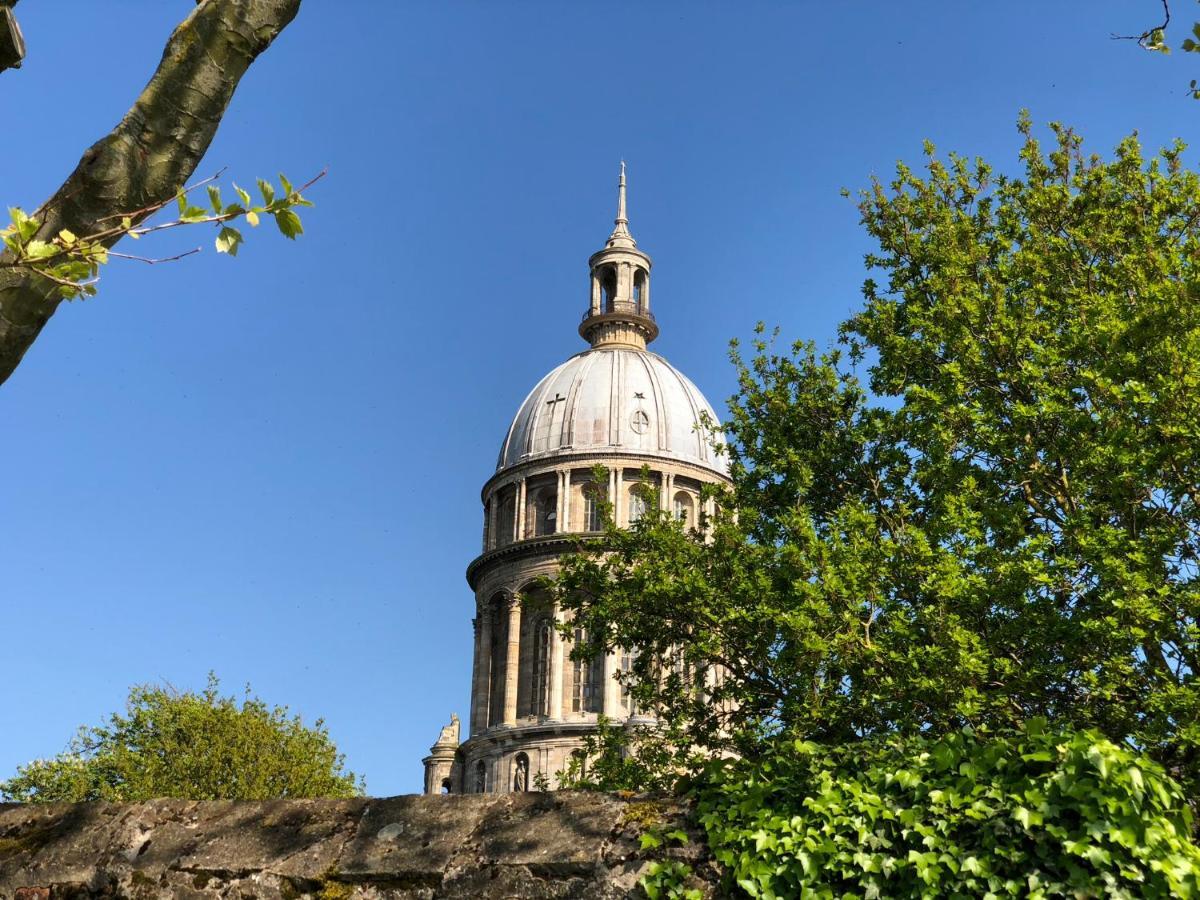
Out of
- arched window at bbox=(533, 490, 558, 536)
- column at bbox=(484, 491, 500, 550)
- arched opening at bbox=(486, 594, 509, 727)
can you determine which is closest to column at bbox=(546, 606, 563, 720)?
arched opening at bbox=(486, 594, 509, 727)

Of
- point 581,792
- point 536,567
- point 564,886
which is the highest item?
point 536,567

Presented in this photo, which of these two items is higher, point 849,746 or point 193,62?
point 193,62

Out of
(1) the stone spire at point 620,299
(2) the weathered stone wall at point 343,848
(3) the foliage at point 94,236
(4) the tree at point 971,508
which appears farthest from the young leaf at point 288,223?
(1) the stone spire at point 620,299

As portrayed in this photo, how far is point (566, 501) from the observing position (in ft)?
213

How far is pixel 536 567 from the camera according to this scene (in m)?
63.4

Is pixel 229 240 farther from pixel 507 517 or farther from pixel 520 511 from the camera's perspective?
pixel 507 517

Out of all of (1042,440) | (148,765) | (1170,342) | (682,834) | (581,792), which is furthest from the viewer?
(148,765)

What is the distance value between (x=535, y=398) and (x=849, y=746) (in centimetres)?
6454

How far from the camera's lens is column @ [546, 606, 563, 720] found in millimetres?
60656

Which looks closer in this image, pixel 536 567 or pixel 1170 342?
pixel 1170 342

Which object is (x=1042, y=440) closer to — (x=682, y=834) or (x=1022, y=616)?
(x=1022, y=616)

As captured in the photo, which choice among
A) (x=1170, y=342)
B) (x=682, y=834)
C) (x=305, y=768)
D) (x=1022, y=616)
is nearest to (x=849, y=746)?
(x=682, y=834)

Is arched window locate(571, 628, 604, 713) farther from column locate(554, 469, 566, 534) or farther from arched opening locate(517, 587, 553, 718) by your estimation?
column locate(554, 469, 566, 534)

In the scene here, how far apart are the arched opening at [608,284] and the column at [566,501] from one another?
15041 mm
